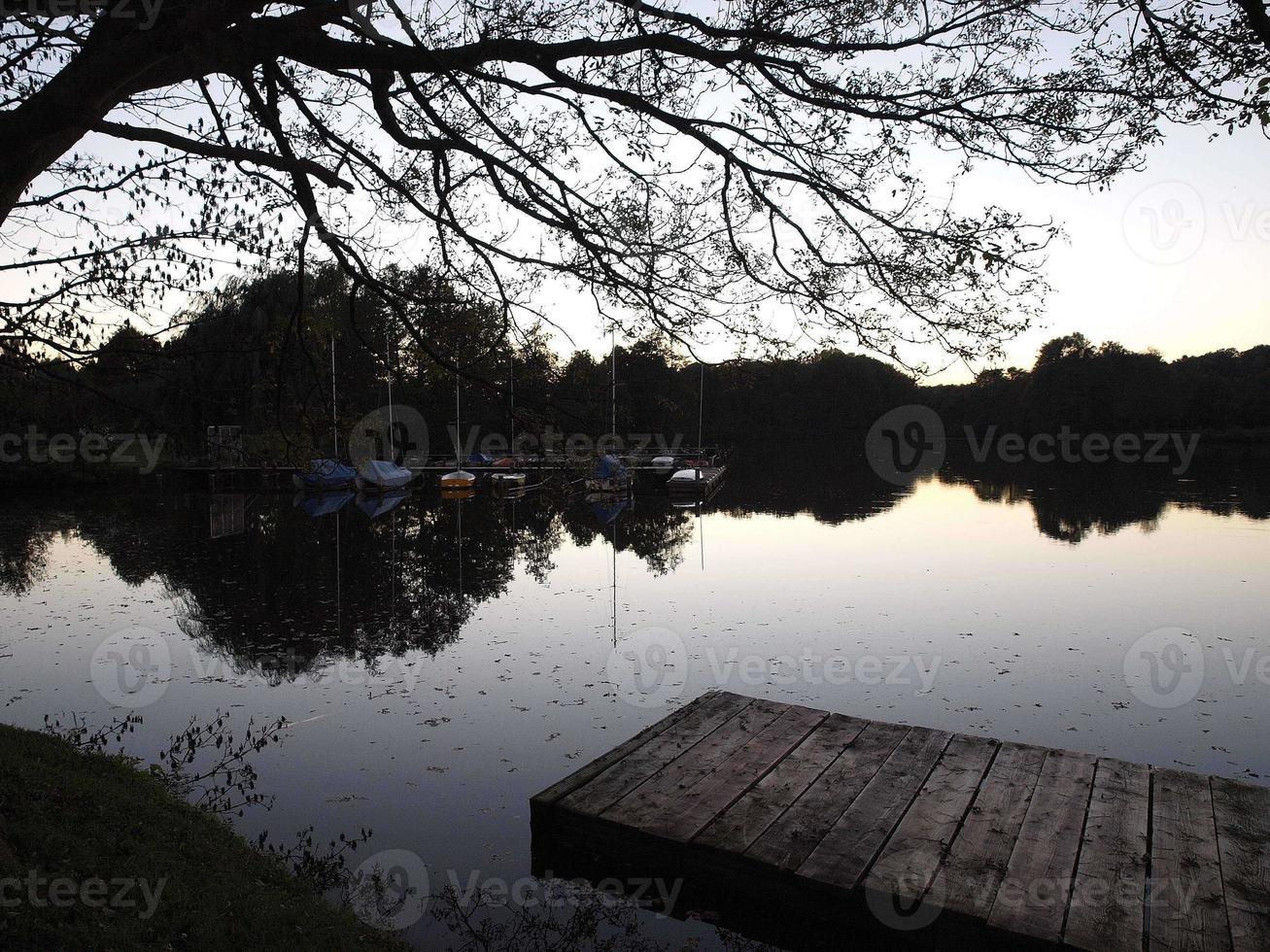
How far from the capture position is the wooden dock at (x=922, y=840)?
4129 millimetres

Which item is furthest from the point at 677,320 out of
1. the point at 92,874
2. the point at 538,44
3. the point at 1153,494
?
the point at 1153,494

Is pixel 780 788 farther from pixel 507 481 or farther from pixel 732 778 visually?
pixel 507 481

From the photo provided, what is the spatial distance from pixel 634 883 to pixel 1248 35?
518cm

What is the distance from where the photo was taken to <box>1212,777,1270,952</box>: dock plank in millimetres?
3924

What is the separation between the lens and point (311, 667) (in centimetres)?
1020

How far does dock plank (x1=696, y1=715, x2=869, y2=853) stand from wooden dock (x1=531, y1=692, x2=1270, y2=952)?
16mm

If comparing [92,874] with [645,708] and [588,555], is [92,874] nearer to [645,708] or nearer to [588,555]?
[645,708]

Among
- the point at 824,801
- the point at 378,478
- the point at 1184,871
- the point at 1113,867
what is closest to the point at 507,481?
the point at 378,478

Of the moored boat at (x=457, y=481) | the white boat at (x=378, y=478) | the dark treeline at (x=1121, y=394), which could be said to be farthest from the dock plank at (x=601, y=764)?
the dark treeline at (x=1121, y=394)

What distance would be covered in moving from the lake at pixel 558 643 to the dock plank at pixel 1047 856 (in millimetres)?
1517

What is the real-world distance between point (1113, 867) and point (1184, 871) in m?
0.35

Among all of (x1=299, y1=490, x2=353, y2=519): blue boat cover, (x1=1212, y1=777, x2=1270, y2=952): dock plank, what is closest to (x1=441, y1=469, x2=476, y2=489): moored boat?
(x1=299, y1=490, x2=353, y2=519): blue boat cover

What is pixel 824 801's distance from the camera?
5355mm

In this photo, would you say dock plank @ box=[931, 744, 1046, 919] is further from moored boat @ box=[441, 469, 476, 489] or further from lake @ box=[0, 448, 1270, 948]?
moored boat @ box=[441, 469, 476, 489]
